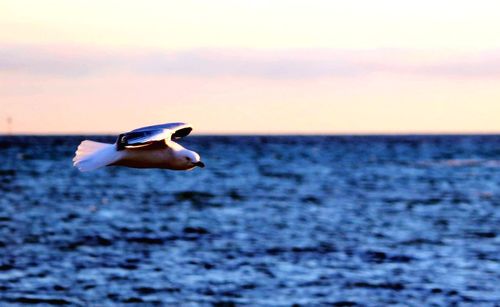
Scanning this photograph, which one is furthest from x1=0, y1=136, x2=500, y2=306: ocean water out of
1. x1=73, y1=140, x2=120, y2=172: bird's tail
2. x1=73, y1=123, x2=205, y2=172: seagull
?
x1=73, y1=123, x2=205, y2=172: seagull

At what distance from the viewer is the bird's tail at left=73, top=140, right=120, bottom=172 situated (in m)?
12.3

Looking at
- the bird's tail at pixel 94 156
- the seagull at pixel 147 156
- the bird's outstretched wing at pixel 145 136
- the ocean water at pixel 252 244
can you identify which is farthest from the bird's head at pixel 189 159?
the ocean water at pixel 252 244

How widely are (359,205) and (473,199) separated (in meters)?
9.45

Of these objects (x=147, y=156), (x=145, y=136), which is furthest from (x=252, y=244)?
(x=145, y=136)

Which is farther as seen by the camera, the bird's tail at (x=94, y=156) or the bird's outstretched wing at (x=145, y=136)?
the bird's tail at (x=94, y=156)

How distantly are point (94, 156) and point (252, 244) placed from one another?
2757cm

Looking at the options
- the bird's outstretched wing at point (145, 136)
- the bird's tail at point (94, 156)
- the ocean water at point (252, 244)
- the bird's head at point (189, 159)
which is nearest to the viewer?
the bird's outstretched wing at point (145, 136)

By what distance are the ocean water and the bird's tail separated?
49.7 ft

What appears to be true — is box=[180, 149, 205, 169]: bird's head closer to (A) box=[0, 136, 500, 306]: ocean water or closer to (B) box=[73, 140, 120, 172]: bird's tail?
(B) box=[73, 140, 120, 172]: bird's tail

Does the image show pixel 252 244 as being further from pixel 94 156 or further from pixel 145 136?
pixel 145 136

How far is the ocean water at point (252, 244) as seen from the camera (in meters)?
29.8

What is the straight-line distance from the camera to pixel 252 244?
40000mm

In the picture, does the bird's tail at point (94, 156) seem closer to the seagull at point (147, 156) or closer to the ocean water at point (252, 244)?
the seagull at point (147, 156)

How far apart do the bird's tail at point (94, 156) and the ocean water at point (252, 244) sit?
15136 millimetres
